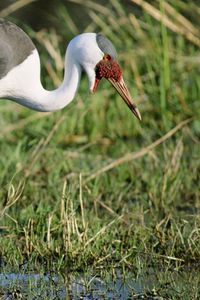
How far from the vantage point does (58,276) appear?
5.57 metres

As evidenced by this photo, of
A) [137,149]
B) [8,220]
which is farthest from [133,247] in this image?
[137,149]

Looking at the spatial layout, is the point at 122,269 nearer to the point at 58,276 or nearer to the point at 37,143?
the point at 58,276

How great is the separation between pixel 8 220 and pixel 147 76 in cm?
247

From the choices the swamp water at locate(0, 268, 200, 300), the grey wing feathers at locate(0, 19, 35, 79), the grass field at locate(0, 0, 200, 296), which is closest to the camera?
the swamp water at locate(0, 268, 200, 300)

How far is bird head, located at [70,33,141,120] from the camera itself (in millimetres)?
6051

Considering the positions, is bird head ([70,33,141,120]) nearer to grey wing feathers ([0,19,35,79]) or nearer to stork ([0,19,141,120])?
stork ([0,19,141,120])

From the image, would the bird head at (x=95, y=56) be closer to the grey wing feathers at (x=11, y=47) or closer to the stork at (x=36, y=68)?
the stork at (x=36, y=68)

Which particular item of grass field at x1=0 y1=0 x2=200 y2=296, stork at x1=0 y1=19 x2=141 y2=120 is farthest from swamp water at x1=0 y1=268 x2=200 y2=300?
stork at x1=0 y1=19 x2=141 y2=120

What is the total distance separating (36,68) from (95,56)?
37 cm

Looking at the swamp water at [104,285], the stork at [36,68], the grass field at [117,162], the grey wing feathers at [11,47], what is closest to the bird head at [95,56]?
the stork at [36,68]

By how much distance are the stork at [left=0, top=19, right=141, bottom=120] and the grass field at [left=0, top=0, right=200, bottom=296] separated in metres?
0.49

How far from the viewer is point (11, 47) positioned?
6070 millimetres

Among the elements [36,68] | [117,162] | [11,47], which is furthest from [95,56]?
[117,162]

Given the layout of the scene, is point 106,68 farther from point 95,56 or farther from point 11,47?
point 11,47
